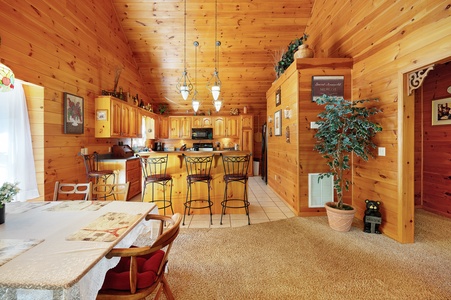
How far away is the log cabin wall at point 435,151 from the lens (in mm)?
3512

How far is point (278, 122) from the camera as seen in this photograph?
15.0 feet

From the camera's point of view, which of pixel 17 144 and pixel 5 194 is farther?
pixel 17 144

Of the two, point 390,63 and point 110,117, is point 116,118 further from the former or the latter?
point 390,63

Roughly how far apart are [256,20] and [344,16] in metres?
2.18

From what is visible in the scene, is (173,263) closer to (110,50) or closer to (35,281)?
(35,281)

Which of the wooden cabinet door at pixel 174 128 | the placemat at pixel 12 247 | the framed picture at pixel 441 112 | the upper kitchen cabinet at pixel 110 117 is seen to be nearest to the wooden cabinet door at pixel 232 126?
the wooden cabinet door at pixel 174 128

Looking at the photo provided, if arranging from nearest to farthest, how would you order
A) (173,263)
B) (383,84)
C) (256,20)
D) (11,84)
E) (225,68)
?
(11,84), (173,263), (383,84), (256,20), (225,68)

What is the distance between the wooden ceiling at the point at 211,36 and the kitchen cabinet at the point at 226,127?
1249 millimetres

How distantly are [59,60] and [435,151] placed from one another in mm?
6925

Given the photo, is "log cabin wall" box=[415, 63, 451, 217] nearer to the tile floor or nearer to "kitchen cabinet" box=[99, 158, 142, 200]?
the tile floor

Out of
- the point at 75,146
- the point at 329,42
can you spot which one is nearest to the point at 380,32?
the point at 329,42

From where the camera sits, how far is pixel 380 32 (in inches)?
111

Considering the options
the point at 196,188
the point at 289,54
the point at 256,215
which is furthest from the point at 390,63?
the point at 196,188

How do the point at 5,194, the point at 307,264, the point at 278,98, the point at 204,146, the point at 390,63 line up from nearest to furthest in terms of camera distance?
the point at 5,194
the point at 307,264
the point at 390,63
the point at 278,98
the point at 204,146
